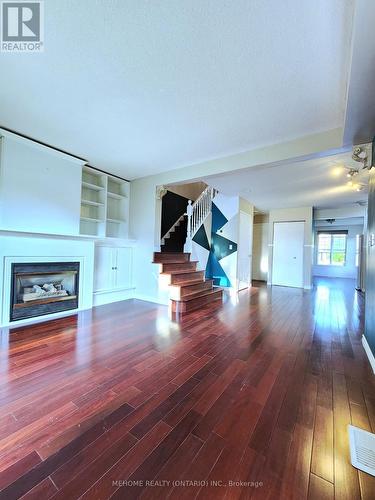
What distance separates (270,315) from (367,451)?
102 inches

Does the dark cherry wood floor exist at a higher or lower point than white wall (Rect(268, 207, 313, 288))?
lower

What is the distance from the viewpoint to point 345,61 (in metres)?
1.65

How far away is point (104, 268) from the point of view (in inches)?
167

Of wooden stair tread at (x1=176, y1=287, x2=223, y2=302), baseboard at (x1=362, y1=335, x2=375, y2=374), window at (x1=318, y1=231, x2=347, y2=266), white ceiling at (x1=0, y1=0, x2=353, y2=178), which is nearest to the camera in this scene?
white ceiling at (x1=0, y1=0, x2=353, y2=178)

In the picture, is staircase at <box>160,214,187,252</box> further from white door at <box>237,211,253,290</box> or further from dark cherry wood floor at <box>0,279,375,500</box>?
dark cherry wood floor at <box>0,279,375,500</box>

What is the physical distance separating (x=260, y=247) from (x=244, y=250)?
2482 millimetres

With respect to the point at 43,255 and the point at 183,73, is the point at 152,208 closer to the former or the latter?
the point at 43,255

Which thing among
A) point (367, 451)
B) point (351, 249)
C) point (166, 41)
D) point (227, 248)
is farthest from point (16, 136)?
point (351, 249)

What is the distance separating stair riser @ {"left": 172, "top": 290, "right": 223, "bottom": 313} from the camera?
384cm

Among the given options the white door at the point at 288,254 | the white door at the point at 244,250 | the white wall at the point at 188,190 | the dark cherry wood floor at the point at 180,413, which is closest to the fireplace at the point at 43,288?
the dark cherry wood floor at the point at 180,413

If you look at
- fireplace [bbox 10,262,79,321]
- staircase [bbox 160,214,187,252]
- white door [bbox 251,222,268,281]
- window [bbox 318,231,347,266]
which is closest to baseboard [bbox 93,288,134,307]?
fireplace [bbox 10,262,79,321]

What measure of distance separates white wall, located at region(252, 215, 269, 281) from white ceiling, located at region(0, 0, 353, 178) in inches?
243

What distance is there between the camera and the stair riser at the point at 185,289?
3934 mm

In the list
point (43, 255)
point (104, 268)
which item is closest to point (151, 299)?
point (104, 268)
